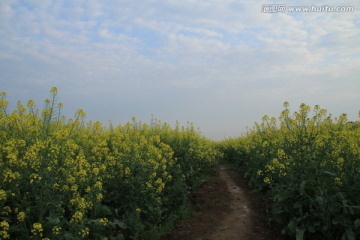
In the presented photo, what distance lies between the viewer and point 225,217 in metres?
9.06

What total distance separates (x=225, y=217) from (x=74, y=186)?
458 cm

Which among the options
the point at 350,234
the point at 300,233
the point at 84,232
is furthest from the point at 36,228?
the point at 350,234

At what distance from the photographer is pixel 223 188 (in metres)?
12.2

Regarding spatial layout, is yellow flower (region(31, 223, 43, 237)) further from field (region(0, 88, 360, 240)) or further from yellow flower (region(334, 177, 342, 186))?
yellow flower (region(334, 177, 342, 186))

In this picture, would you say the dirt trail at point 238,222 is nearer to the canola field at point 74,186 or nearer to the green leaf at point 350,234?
the canola field at point 74,186

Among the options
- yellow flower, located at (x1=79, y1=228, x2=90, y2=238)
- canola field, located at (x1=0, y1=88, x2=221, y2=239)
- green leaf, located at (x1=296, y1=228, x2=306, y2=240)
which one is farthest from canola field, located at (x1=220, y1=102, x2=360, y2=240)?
yellow flower, located at (x1=79, y1=228, x2=90, y2=238)

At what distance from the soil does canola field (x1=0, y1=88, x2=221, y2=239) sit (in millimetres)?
467

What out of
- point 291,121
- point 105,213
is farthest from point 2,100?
point 291,121

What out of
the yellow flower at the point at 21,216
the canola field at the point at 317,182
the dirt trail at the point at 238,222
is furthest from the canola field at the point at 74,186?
the canola field at the point at 317,182

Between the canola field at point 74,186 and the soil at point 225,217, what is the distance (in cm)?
47

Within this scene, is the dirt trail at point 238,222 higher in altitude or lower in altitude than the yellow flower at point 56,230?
lower

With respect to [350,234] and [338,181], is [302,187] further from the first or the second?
[350,234]

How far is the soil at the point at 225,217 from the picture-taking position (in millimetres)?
7897

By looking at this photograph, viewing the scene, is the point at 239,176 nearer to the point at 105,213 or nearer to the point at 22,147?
the point at 105,213
